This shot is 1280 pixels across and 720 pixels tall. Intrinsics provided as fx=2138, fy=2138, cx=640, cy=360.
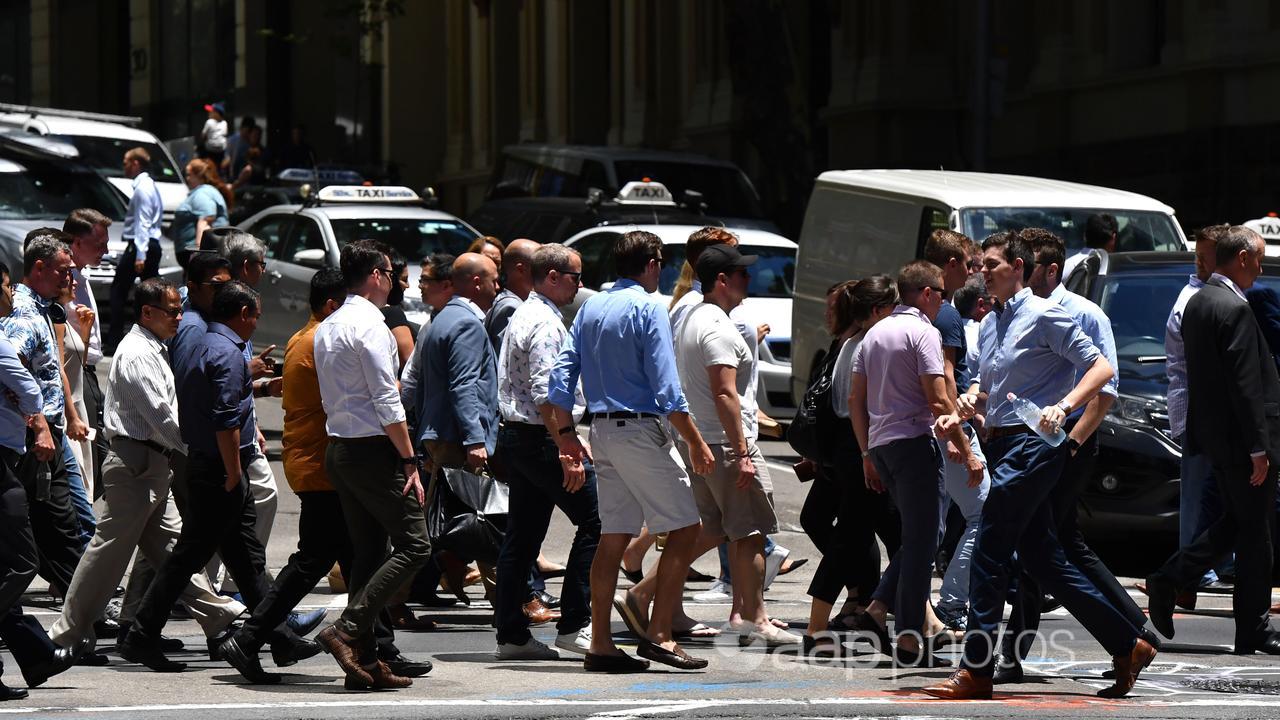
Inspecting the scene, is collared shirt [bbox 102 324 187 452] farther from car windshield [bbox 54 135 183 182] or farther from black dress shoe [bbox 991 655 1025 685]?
car windshield [bbox 54 135 183 182]

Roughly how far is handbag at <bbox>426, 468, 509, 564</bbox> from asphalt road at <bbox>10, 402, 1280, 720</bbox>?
0.43 metres

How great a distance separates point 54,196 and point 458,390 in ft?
40.5

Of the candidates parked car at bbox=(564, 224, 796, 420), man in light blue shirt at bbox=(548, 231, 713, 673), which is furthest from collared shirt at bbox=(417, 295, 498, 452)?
parked car at bbox=(564, 224, 796, 420)

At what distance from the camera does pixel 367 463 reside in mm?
8258

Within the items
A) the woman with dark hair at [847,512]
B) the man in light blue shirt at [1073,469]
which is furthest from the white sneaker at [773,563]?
the man in light blue shirt at [1073,469]

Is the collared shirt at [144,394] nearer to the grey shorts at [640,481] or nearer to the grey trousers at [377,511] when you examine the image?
the grey trousers at [377,511]

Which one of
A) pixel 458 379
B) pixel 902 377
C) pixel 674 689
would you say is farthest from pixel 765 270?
pixel 674 689

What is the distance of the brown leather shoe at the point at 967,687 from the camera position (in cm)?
805

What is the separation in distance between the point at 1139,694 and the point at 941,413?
1329 mm

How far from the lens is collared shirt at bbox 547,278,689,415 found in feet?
28.1

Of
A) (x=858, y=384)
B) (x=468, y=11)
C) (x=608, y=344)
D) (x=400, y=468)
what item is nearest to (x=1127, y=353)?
(x=858, y=384)

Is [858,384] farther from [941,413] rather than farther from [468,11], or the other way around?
[468,11]

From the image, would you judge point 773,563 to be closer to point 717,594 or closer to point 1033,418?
point 717,594

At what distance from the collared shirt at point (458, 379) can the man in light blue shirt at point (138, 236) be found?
9.35 metres
